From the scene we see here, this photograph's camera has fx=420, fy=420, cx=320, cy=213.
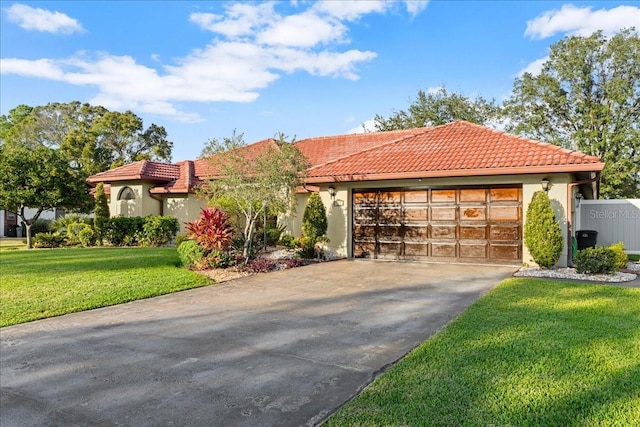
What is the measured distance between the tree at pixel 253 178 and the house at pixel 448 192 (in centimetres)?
57

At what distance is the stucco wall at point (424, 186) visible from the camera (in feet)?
37.4

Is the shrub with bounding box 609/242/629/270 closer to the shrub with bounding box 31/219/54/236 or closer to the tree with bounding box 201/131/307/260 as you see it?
the tree with bounding box 201/131/307/260

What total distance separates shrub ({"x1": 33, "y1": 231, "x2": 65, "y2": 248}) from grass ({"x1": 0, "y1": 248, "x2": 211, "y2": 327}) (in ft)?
17.8

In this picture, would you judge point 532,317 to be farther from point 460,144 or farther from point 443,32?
point 443,32

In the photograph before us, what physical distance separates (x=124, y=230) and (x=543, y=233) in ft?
53.4

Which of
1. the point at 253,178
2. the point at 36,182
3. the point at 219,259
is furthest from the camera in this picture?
the point at 36,182

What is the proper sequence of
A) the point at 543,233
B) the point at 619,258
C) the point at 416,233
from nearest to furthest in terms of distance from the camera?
the point at 619,258 < the point at 543,233 < the point at 416,233

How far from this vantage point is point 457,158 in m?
13.0

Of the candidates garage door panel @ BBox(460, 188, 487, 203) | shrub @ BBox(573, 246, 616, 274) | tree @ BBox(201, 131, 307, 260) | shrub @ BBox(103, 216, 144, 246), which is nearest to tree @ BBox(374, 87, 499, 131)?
garage door panel @ BBox(460, 188, 487, 203)

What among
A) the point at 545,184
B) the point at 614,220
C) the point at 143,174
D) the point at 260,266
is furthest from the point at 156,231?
the point at 614,220

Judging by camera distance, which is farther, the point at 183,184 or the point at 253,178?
the point at 183,184

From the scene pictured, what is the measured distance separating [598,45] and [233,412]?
35631 millimetres

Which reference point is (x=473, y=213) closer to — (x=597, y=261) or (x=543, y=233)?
(x=543, y=233)

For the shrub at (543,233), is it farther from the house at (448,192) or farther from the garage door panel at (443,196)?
the garage door panel at (443,196)
